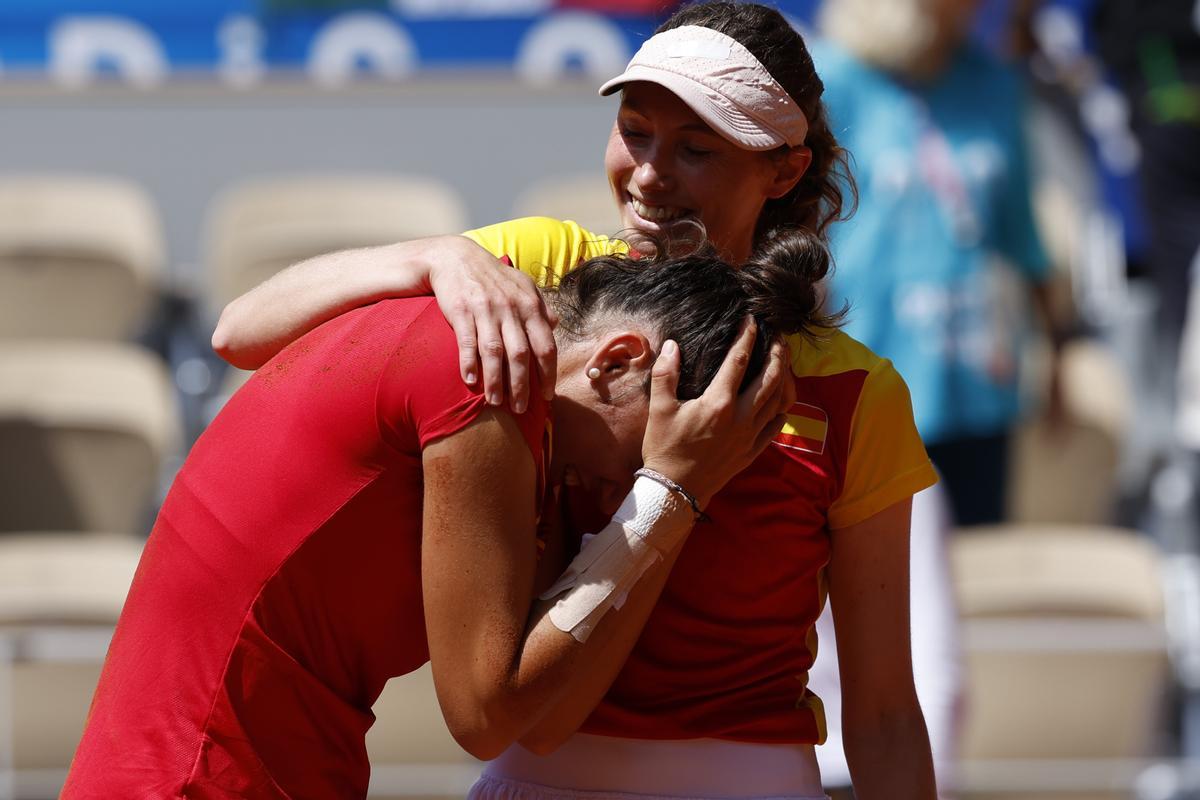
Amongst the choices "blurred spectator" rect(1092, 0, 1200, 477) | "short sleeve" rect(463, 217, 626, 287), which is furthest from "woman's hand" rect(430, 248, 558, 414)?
"blurred spectator" rect(1092, 0, 1200, 477)

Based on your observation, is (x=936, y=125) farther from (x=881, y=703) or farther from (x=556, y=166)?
(x=556, y=166)

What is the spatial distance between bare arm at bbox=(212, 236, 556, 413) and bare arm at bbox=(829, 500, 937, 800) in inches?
16.9

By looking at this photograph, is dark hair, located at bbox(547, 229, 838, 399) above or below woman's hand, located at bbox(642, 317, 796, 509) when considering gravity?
above

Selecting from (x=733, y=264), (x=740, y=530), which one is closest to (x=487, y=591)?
(x=740, y=530)

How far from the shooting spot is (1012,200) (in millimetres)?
3529

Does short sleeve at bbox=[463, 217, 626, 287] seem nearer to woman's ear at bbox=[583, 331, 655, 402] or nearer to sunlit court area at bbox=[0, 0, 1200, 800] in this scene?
sunlit court area at bbox=[0, 0, 1200, 800]

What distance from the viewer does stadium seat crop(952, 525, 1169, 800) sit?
12.5ft

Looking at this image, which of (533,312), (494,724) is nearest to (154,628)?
(494,724)

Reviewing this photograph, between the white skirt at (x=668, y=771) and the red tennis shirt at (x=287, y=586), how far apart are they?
26 centimetres

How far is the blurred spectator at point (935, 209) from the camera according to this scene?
11.1ft

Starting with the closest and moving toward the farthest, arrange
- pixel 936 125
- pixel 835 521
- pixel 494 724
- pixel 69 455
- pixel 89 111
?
pixel 494 724, pixel 835 521, pixel 936 125, pixel 69 455, pixel 89 111

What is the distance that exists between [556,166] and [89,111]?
151 cm

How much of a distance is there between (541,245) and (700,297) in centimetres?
34

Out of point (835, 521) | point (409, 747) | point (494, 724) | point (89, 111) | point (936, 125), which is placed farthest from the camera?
point (89, 111)
